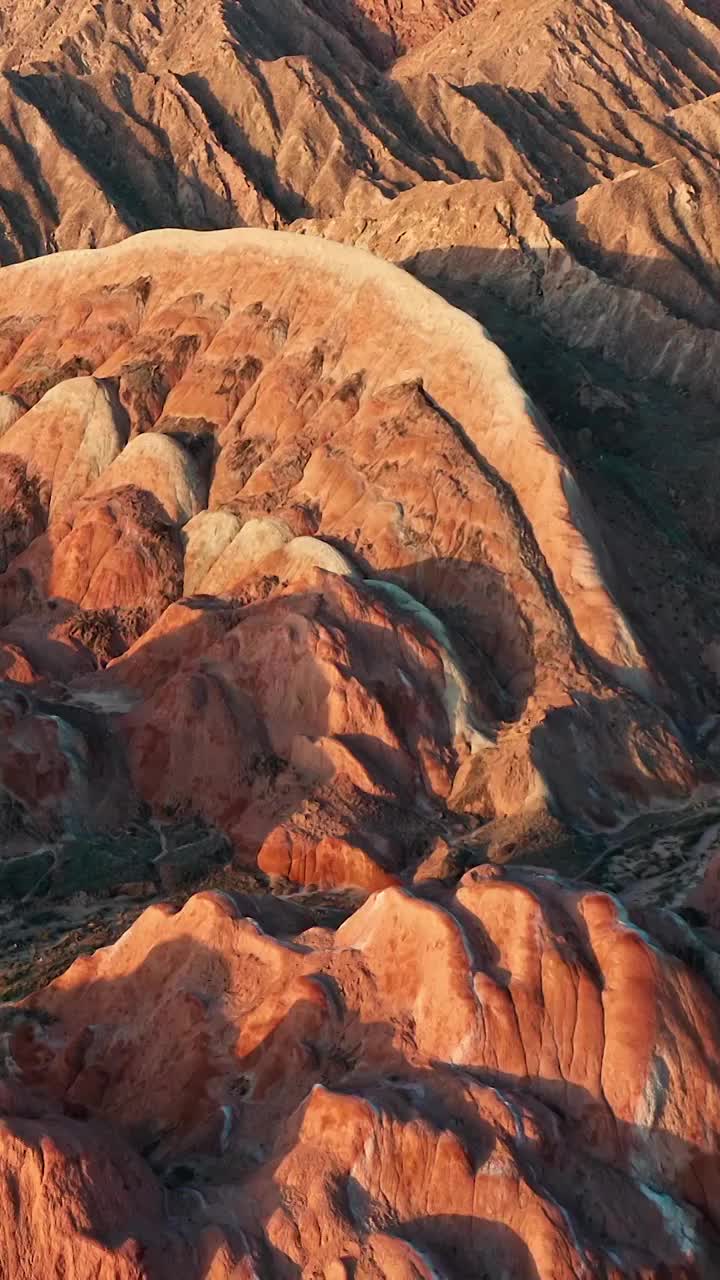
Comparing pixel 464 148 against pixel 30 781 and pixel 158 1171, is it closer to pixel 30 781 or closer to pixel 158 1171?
pixel 30 781

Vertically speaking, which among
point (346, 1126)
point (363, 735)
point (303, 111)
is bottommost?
point (303, 111)

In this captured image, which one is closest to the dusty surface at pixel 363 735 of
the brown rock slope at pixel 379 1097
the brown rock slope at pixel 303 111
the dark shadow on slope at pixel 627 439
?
the brown rock slope at pixel 379 1097

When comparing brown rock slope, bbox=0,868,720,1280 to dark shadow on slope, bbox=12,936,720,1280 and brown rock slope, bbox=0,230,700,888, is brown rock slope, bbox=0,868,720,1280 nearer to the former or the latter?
dark shadow on slope, bbox=12,936,720,1280

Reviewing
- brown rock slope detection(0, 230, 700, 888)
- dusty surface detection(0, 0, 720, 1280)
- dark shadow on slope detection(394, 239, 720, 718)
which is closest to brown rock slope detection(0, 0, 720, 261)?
dusty surface detection(0, 0, 720, 1280)

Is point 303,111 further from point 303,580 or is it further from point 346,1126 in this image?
point 346,1126

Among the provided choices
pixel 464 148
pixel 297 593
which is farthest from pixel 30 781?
pixel 464 148

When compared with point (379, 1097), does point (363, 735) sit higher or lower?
lower

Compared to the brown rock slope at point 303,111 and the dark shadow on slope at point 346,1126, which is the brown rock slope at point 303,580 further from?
the brown rock slope at point 303,111

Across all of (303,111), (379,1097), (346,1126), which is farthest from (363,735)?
(303,111)
